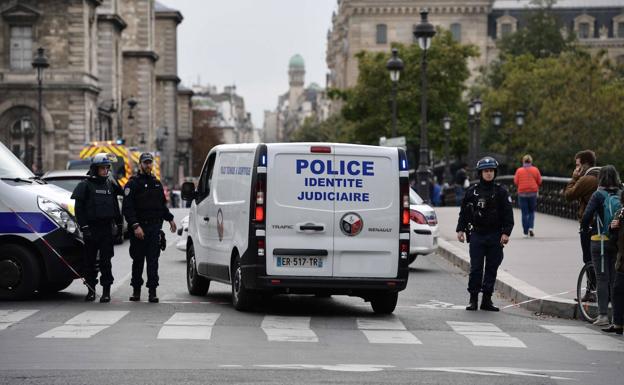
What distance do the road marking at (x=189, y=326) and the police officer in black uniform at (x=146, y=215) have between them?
A: 2021mm

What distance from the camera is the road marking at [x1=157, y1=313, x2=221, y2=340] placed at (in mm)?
13625

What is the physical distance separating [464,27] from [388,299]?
445 ft

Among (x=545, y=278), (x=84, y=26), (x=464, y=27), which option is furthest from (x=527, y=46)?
(x=545, y=278)

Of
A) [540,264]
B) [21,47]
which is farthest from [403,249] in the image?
[21,47]

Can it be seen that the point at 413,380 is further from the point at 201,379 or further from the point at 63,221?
the point at 63,221

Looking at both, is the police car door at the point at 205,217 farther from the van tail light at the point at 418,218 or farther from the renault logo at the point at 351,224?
the van tail light at the point at 418,218

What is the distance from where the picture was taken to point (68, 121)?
78000mm

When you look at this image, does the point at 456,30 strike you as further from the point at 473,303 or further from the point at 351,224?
the point at 351,224

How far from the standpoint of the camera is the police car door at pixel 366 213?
1633cm

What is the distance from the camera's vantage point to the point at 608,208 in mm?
15906

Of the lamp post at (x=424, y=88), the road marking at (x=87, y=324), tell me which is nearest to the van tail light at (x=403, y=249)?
the road marking at (x=87, y=324)

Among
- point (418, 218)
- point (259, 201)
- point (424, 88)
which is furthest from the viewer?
point (424, 88)

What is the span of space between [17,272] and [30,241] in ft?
1.33

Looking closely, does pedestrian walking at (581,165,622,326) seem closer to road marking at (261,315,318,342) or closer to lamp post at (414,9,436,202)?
road marking at (261,315,318,342)
